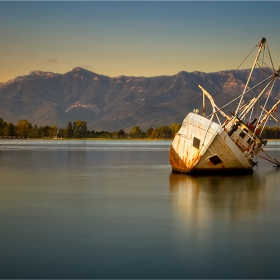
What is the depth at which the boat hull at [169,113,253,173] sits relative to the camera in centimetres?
3691

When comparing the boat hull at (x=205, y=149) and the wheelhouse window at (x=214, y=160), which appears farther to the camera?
the wheelhouse window at (x=214, y=160)

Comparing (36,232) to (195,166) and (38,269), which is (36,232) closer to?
(38,269)

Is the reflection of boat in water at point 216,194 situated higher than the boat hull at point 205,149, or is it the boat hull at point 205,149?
the boat hull at point 205,149

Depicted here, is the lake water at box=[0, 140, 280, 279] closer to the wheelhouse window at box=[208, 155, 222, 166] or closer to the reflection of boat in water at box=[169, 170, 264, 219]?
the reflection of boat in water at box=[169, 170, 264, 219]

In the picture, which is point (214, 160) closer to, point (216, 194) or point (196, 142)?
point (196, 142)

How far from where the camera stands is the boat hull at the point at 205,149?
121 feet

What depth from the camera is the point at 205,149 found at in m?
37.1

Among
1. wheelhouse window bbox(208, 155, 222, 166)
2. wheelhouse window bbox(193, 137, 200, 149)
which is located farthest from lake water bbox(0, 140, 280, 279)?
wheelhouse window bbox(208, 155, 222, 166)

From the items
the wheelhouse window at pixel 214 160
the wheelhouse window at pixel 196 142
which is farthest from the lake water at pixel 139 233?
the wheelhouse window at pixel 214 160

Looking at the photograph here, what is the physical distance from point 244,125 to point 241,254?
2893cm

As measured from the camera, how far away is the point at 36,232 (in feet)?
55.9

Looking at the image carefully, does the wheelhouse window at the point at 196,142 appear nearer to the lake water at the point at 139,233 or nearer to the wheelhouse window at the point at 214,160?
the wheelhouse window at the point at 214,160

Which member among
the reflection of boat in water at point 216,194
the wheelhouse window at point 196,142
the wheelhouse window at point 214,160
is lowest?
the reflection of boat in water at point 216,194

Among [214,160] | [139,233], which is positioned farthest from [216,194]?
[139,233]
